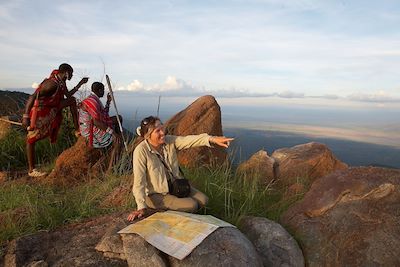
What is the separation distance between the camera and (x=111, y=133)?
336 inches

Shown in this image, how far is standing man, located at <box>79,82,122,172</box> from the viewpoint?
8234 mm

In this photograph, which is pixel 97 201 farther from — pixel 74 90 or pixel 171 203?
pixel 74 90

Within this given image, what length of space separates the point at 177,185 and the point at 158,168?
0.30 meters

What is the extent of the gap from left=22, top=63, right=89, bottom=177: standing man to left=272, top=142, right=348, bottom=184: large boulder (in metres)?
4.06

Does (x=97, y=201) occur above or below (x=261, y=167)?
below

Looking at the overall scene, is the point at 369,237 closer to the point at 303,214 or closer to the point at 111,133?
the point at 303,214

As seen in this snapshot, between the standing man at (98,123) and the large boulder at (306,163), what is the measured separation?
309 cm

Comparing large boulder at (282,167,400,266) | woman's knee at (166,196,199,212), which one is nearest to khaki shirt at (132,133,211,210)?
woman's knee at (166,196,199,212)

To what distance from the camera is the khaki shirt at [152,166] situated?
5.39 metres

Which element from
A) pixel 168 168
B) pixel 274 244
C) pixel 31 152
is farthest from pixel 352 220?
pixel 31 152

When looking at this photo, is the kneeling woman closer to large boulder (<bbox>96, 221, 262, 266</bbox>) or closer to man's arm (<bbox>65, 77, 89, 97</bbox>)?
large boulder (<bbox>96, 221, 262, 266</bbox>)

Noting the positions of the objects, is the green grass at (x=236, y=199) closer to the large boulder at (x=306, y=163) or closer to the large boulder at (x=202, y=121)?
the large boulder at (x=306, y=163)

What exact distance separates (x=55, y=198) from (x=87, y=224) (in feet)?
4.83

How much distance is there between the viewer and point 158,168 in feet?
18.1
